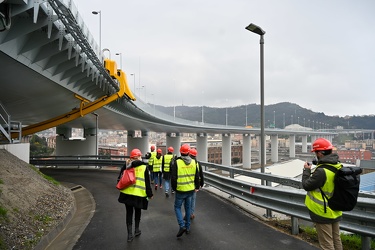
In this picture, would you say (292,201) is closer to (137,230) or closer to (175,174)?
(175,174)

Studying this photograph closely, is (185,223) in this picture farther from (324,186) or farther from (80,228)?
(324,186)

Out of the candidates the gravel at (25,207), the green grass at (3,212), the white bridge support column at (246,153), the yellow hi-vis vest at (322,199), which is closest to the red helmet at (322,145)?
the yellow hi-vis vest at (322,199)

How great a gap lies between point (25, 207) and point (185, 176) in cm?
415

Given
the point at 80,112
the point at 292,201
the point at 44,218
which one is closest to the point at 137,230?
the point at 44,218

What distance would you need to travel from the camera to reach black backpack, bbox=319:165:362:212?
3.23 meters

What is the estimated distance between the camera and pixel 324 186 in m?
3.45

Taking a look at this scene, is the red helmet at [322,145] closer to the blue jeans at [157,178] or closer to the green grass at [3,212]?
the green grass at [3,212]

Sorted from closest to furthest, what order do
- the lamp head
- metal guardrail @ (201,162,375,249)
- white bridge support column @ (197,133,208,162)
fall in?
metal guardrail @ (201,162,375,249) < the lamp head < white bridge support column @ (197,133,208,162)

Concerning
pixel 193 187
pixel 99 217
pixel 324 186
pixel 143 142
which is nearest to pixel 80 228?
pixel 99 217

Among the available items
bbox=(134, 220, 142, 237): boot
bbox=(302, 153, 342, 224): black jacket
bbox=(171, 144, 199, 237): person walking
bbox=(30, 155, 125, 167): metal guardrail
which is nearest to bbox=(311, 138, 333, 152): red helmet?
bbox=(302, 153, 342, 224): black jacket

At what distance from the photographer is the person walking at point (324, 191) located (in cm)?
342

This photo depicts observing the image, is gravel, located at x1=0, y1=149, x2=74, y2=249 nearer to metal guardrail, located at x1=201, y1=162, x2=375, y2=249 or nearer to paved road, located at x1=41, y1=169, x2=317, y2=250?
paved road, located at x1=41, y1=169, x2=317, y2=250

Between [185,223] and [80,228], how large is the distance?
259 centimetres

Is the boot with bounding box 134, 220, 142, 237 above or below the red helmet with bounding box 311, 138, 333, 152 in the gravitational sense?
below
